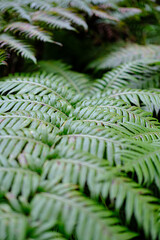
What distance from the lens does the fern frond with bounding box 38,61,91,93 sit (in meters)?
2.14

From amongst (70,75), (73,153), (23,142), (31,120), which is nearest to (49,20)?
(70,75)

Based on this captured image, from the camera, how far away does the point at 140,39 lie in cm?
303

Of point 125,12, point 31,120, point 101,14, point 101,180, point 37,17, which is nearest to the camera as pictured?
point 101,180

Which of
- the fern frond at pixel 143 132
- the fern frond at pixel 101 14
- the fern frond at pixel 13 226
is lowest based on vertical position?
the fern frond at pixel 13 226

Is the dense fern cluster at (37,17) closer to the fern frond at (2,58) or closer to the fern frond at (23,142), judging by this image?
the fern frond at (2,58)

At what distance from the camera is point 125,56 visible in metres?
2.48

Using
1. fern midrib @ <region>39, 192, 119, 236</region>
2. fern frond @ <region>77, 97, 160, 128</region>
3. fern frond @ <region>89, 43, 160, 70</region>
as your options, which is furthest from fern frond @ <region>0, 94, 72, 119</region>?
fern frond @ <region>89, 43, 160, 70</region>

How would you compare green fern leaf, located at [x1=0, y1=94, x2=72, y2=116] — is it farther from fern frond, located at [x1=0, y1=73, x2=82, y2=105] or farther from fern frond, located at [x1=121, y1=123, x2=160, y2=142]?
fern frond, located at [x1=121, y1=123, x2=160, y2=142]

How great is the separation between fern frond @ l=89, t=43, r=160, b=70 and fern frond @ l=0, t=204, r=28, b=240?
195cm

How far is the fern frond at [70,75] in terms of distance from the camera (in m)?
2.14

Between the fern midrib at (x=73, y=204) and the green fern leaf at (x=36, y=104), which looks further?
the green fern leaf at (x=36, y=104)

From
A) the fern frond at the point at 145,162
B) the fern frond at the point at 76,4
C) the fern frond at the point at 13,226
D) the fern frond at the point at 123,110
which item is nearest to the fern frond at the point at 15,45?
the fern frond at the point at 123,110

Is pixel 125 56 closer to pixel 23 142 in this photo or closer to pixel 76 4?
pixel 76 4

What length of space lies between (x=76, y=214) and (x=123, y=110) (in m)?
0.86
